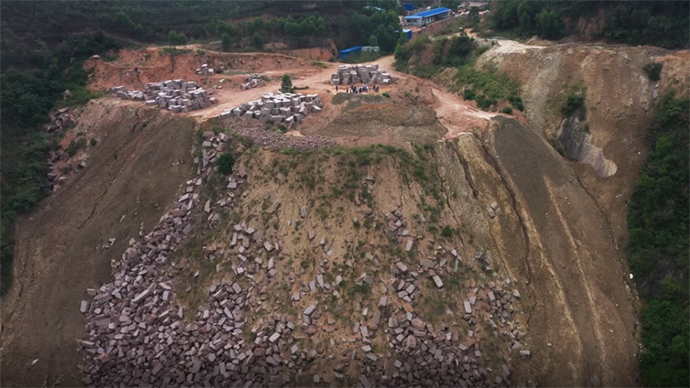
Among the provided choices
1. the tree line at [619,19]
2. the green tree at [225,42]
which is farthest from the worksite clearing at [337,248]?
the green tree at [225,42]

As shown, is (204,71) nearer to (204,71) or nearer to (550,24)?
(204,71)

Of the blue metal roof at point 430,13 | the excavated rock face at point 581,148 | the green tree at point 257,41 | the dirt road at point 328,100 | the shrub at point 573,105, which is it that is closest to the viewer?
the excavated rock face at point 581,148

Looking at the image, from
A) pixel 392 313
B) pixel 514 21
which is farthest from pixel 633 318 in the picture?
pixel 514 21

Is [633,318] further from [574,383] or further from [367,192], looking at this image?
[367,192]

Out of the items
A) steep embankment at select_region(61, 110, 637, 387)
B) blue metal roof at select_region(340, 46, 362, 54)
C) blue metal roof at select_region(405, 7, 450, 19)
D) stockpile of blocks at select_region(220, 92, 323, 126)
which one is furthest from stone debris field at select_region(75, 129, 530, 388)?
blue metal roof at select_region(405, 7, 450, 19)

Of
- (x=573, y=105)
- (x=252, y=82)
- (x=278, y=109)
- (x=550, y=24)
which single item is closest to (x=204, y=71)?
(x=252, y=82)

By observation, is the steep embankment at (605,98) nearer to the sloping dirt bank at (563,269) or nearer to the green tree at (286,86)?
the sloping dirt bank at (563,269)
